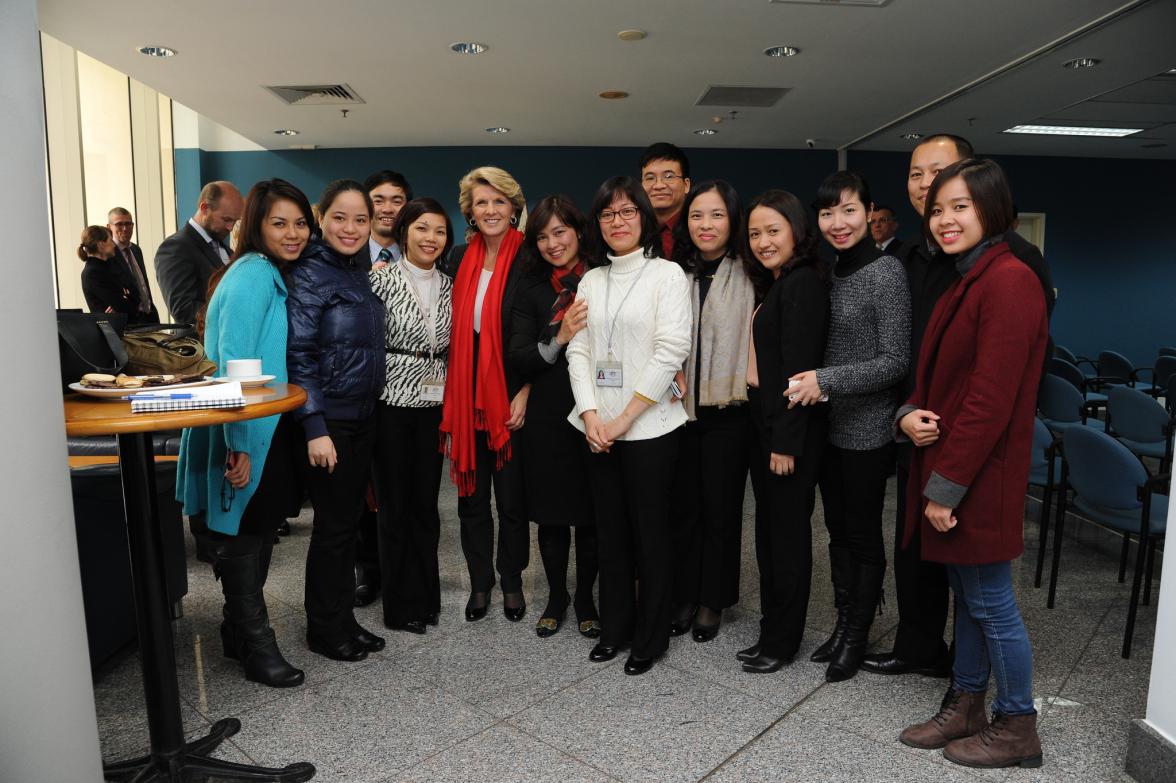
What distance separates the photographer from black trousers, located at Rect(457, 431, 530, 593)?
2.97 metres

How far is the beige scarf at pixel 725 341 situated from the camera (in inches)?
103

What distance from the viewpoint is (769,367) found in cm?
252

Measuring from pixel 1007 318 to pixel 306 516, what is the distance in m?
3.89

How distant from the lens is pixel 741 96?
7.10 m

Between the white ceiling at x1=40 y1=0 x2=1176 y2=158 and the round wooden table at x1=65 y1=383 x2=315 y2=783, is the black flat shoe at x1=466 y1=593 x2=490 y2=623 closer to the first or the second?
the round wooden table at x1=65 y1=383 x2=315 y2=783

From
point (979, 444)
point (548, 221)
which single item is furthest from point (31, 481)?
point (979, 444)

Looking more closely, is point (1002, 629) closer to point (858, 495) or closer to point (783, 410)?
point (858, 495)

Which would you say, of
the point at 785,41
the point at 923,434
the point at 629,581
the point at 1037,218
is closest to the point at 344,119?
the point at 785,41

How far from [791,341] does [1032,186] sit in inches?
367

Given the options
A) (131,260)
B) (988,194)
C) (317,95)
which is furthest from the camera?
(317,95)

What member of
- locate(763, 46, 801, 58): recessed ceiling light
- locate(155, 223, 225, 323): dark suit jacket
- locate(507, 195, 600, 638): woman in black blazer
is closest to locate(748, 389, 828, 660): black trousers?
locate(507, 195, 600, 638): woman in black blazer

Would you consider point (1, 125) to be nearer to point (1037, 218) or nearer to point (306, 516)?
point (306, 516)

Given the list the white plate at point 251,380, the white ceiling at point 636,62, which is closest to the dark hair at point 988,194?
the white plate at point 251,380

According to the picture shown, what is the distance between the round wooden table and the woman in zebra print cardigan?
77 cm
